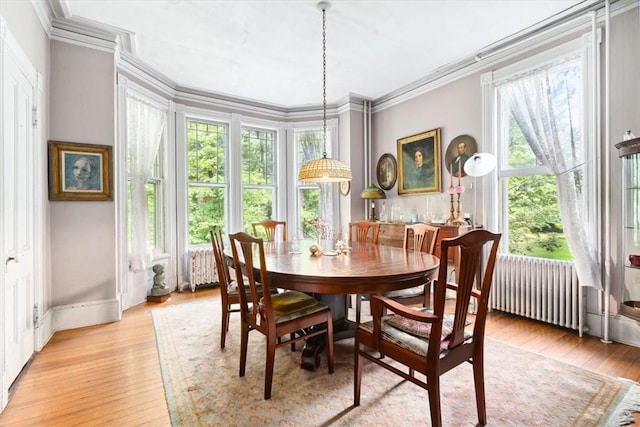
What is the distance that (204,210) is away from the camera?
492 centimetres

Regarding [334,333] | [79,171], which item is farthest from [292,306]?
[79,171]

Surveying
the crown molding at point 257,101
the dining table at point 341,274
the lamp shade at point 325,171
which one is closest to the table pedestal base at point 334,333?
the dining table at point 341,274

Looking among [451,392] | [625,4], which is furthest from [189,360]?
[625,4]

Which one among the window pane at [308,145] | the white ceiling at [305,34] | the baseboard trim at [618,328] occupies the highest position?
the white ceiling at [305,34]

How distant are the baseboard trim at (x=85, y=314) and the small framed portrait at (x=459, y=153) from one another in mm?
4192

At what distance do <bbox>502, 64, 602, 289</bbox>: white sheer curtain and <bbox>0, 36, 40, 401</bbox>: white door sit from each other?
4.39m

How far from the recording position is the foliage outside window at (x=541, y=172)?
9.95ft

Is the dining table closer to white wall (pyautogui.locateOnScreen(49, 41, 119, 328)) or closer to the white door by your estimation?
the white door

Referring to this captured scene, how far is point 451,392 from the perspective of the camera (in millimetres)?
2031

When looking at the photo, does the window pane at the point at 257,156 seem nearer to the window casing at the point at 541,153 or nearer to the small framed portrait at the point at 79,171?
the small framed portrait at the point at 79,171

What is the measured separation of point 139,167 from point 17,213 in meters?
1.75

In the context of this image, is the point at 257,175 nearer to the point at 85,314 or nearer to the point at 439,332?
the point at 85,314

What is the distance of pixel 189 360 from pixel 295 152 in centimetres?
387

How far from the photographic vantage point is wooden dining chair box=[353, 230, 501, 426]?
149 centimetres
